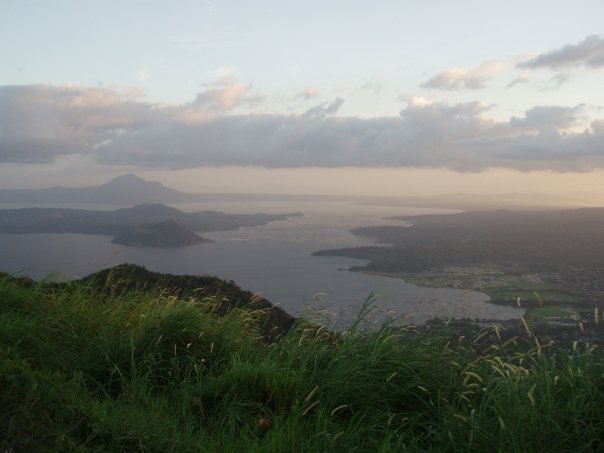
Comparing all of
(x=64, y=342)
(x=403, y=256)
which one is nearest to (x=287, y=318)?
(x=64, y=342)

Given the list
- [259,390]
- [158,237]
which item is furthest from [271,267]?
[259,390]

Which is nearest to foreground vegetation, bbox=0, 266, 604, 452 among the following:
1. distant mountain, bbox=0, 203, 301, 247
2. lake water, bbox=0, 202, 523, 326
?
lake water, bbox=0, 202, 523, 326

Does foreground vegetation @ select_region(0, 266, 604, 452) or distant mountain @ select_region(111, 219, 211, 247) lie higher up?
foreground vegetation @ select_region(0, 266, 604, 452)

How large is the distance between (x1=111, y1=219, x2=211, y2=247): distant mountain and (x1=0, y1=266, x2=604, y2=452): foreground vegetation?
30350mm

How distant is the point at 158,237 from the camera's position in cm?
3778

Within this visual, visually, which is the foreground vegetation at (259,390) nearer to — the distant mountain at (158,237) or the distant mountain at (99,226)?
the distant mountain at (99,226)

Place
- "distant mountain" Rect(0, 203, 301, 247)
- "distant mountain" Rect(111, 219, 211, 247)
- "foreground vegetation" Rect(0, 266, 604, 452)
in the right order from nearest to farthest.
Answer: "foreground vegetation" Rect(0, 266, 604, 452) < "distant mountain" Rect(111, 219, 211, 247) < "distant mountain" Rect(0, 203, 301, 247)

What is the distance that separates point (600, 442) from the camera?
→ 149 inches

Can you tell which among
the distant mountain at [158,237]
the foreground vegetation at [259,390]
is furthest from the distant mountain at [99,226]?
the foreground vegetation at [259,390]

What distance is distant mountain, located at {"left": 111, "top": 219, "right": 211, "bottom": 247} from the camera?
35906mm

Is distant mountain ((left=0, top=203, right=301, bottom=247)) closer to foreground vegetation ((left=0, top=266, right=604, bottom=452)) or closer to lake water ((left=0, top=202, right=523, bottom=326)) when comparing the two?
lake water ((left=0, top=202, right=523, bottom=326))

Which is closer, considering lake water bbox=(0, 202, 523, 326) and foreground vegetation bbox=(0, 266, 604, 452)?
foreground vegetation bbox=(0, 266, 604, 452)

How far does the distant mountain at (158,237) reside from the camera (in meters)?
35.9

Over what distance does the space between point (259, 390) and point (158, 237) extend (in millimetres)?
34683
